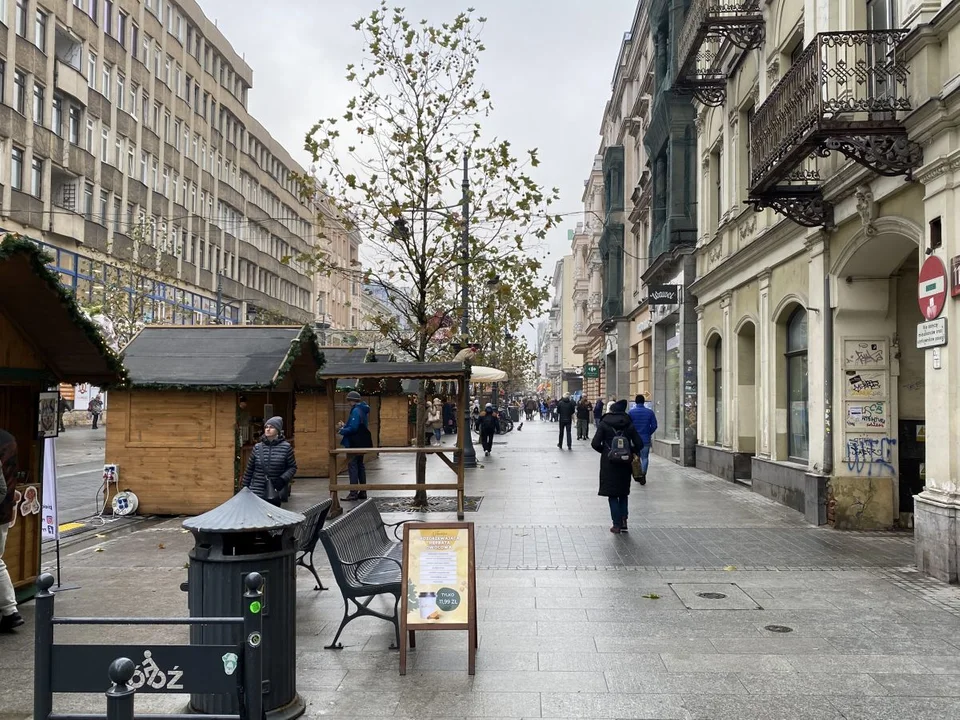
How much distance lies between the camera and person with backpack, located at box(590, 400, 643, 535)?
452 inches

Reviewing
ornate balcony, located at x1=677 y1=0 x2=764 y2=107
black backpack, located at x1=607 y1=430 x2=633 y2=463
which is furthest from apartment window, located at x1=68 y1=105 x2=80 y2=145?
black backpack, located at x1=607 y1=430 x2=633 y2=463

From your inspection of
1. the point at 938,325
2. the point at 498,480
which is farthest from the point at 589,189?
the point at 938,325

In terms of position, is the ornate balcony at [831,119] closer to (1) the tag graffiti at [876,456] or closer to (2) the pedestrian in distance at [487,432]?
(1) the tag graffiti at [876,456]

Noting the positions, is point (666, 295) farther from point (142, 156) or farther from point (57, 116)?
point (142, 156)

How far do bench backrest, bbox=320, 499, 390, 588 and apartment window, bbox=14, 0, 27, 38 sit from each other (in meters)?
33.4

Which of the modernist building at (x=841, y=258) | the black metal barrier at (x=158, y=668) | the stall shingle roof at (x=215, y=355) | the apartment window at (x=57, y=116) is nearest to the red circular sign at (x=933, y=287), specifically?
the modernist building at (x=841, y=258)

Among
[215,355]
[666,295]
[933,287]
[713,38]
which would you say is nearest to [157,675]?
[933,287]

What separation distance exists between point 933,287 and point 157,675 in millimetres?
8195

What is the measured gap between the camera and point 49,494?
898cm

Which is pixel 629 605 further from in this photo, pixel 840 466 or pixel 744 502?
pixel 744 502

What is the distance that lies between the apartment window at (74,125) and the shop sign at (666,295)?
27.5m

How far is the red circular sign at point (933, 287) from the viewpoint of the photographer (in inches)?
350

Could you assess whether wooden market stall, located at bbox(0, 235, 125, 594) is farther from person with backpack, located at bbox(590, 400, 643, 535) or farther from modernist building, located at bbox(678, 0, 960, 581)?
modernist building, located at bbox(678, 0, 960, 581)

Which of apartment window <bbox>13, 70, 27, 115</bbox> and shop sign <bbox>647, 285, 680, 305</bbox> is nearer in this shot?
shop sign <bbox>647, 285, 680, 305</bbox>
